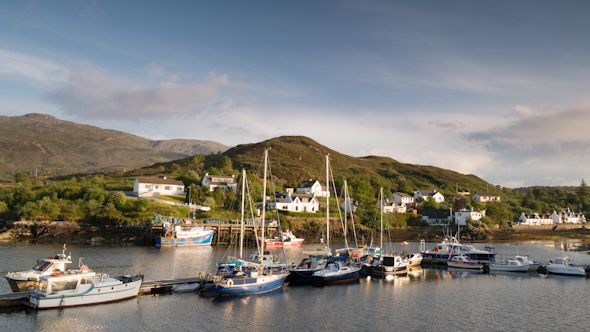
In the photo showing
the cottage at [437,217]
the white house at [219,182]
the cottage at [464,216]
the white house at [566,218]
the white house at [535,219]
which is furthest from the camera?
the white house at [566,218]

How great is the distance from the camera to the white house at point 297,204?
10171 centimetres

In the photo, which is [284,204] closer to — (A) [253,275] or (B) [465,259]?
(B) [465,259]

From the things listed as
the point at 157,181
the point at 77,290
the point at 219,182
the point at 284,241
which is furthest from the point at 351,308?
the point at 219,182

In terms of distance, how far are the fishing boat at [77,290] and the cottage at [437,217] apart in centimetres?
10165

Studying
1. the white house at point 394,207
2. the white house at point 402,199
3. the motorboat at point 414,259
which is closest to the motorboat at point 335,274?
the motorboat at point 414,259

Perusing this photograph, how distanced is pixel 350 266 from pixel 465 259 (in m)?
21.3

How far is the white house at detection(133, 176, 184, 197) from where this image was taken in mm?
97562

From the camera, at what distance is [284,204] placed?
102062mm

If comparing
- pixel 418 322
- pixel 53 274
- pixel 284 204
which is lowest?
pixel 418 322

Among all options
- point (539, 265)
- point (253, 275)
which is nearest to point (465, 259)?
point (539, 265)

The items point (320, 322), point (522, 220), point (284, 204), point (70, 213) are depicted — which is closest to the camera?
point (320, 322)

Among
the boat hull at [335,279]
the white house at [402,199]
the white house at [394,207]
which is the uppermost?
the white house at [402,199]

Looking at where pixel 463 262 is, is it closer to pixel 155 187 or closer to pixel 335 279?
pixel 335 279

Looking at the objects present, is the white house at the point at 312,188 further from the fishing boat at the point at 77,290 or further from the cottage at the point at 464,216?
the fishing boat at the point at 77,290
